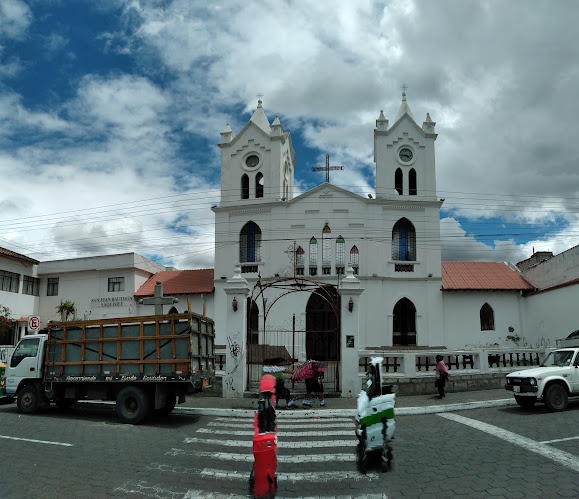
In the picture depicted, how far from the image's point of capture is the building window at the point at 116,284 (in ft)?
104

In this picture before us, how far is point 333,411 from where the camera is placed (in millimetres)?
12961

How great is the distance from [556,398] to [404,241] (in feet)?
54.1

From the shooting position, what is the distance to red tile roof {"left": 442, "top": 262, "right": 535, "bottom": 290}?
27734 millimetres

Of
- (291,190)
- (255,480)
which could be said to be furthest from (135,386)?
(291,190)

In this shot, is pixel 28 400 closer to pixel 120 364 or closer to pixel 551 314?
pixel 120 364

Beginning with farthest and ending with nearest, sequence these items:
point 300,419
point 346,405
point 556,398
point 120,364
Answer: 1. point 346,405
2. point 300,419
3. point 556,398
4. point 120,364

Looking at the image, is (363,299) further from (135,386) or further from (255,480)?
(255,480)

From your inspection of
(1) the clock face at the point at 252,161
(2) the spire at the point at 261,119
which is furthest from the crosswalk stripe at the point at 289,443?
(2) the spire at the point at 261,119

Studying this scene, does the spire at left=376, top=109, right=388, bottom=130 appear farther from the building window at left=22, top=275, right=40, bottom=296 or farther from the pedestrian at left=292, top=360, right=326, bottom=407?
the building window at left=22, top=275, right=40, bottom=296

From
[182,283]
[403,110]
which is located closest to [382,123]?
[403,110]

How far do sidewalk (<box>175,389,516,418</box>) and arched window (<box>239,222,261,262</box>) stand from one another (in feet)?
44.6

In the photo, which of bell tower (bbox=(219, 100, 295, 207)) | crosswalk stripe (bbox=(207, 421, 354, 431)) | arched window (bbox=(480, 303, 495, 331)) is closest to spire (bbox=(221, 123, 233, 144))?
bell tower (bbox=(219, 100, 295, 207))

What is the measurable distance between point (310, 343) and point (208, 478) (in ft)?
64.8

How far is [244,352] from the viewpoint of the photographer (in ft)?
50.4
